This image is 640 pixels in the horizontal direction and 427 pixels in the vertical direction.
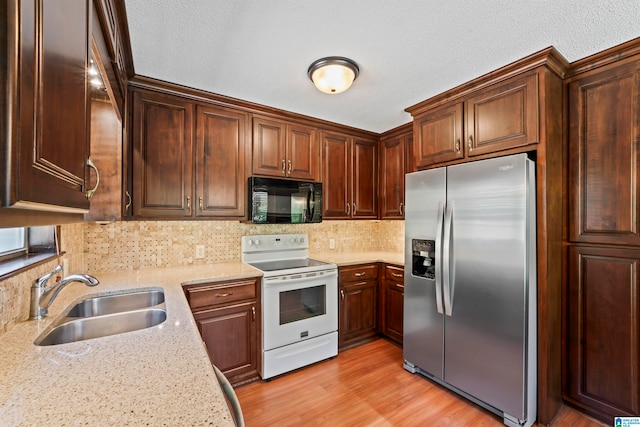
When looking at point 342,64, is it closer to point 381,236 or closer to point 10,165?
point 10,165

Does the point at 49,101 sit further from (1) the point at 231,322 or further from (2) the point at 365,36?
Answer: (1) the point at 231,322

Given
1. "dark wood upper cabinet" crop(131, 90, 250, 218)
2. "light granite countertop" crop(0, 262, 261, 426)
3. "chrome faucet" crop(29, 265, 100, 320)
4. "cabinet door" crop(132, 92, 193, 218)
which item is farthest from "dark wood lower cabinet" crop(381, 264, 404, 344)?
"chrome faucet" crop(29, 265, 100, 320)

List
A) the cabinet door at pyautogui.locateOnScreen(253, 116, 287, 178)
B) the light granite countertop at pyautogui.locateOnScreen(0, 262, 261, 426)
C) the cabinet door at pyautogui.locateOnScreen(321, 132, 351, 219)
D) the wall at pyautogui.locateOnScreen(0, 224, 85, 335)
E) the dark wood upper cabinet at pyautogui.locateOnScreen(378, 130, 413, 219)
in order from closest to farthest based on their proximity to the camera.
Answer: the light granite countertop at pyautogui.locateOnScreen(0, 262, 261, 426) → the wall at pyautogui.locateOnScreen(0, 224, 85, 335) → the cabinet door at pyautogui.locateOnScreen(253, 116, 287, 178) → the cabinet door at pyautogui.locateOnScreen(321, 132, 351, 219) → the dark wood upper cabinet at pyautogui.locateOnScreen(378, 130, 413, 219)

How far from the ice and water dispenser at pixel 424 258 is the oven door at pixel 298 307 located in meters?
0.73

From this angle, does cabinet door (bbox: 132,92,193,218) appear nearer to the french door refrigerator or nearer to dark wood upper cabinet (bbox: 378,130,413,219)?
the french door refrigerator

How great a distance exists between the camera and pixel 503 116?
6.71 ft

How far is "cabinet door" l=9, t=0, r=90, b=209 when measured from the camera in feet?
1.46

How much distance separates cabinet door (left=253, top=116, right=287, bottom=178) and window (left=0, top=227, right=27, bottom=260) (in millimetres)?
1579

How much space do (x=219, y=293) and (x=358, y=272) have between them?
4.52 feet

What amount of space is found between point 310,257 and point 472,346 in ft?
5.60

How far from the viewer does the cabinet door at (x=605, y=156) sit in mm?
1808

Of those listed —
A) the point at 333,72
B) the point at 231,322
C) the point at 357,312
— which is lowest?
the point at 357,312

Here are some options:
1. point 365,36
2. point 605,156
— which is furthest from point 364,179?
point 605,156

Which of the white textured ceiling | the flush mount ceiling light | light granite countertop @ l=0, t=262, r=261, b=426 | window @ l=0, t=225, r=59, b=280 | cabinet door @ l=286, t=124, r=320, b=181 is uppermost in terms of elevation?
the white textured ceiling
